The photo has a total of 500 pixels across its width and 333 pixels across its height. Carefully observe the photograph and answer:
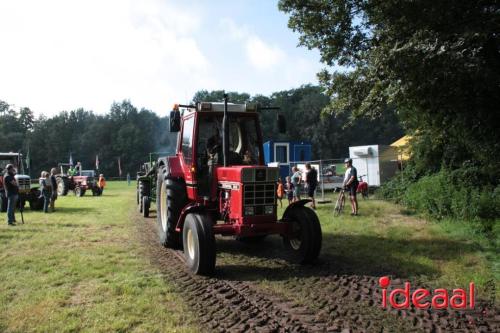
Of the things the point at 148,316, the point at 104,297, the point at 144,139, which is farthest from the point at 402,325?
the point at 144,139

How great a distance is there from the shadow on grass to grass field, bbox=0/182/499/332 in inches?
0.7

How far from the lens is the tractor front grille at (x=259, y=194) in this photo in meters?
6.55

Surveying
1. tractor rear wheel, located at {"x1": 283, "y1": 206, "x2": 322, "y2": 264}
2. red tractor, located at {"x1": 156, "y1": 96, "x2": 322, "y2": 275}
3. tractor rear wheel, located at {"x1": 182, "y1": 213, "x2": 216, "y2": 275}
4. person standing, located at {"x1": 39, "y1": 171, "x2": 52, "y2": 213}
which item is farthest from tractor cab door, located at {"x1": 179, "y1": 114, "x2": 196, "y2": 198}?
person standing, located at {"x1": 39, "y1": 171, "x2": 52, "y2": 213}

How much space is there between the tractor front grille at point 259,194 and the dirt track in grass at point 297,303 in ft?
3.39

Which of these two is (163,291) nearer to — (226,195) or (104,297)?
(104,297)

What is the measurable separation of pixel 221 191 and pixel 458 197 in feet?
19.5

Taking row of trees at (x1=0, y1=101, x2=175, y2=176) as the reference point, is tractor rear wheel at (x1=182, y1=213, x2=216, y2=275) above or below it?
below

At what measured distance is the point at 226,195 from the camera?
7051 mm

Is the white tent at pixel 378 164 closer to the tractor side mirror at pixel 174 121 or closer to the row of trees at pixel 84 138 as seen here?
the tractor side mirror at pixel 174 121

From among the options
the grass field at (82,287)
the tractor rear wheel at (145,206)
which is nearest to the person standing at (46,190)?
the tractor rear wheel at (145,206)

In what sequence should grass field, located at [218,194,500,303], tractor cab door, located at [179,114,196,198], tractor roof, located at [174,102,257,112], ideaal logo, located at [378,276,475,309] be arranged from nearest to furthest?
ideaal logo, located at [378,276,475,309] → grass field, located at [218,194,500,303] → tractor roof, located at [174,102,257,112] → tractor cab door, located at [179,114,196,198]

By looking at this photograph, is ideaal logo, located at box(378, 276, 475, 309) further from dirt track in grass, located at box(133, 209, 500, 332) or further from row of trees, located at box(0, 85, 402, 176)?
row of trees, located at box(0, 85, 402, 176)

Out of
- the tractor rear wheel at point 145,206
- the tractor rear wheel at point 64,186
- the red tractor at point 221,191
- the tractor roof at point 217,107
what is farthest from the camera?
the tractor rear wheel at point 64,186

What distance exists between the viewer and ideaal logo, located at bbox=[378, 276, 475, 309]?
15.7 ft
